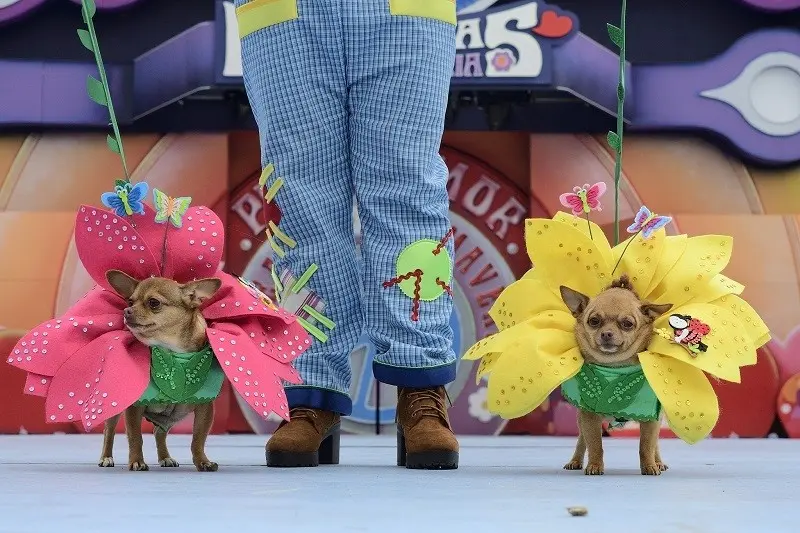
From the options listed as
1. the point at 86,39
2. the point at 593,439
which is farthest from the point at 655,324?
the point at 86,39

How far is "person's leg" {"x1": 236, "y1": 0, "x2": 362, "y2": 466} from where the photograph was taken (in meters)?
2.12

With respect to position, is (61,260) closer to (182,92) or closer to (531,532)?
(182,92)

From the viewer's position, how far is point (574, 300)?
2.13m

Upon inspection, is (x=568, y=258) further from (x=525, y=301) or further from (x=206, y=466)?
(x=206, y=466)

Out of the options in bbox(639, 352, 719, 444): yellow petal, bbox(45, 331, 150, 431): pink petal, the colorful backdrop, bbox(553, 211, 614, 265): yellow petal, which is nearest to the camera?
bbox(45, 331, 150, 431): pink petal

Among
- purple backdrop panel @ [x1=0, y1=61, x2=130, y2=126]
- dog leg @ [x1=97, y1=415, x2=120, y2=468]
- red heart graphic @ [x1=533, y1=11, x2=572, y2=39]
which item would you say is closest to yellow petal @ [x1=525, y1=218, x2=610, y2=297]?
dog leg @ [x1=97, y1=415, x2=120, y2=468]

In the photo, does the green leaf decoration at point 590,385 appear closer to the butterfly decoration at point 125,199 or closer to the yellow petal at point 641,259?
the yellow petal at point 641,259

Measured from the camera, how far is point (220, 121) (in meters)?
4.65

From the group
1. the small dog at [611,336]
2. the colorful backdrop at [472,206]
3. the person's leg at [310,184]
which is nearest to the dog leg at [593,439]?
the small dog at [611,336]

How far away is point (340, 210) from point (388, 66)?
0.28 m

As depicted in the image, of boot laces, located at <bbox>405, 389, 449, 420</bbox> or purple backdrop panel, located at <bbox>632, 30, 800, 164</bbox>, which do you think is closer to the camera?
boot laces, located at <bbox>405, 389, 449, 420</bbox>

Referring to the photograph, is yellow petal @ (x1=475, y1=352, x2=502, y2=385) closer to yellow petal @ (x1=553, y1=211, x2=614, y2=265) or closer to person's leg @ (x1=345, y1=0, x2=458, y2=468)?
person's leg @ (x1=345, y1=0, x2=458, y2=468)

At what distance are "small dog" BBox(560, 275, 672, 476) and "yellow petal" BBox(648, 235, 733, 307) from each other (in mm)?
42

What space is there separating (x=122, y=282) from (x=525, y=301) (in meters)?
0.74
